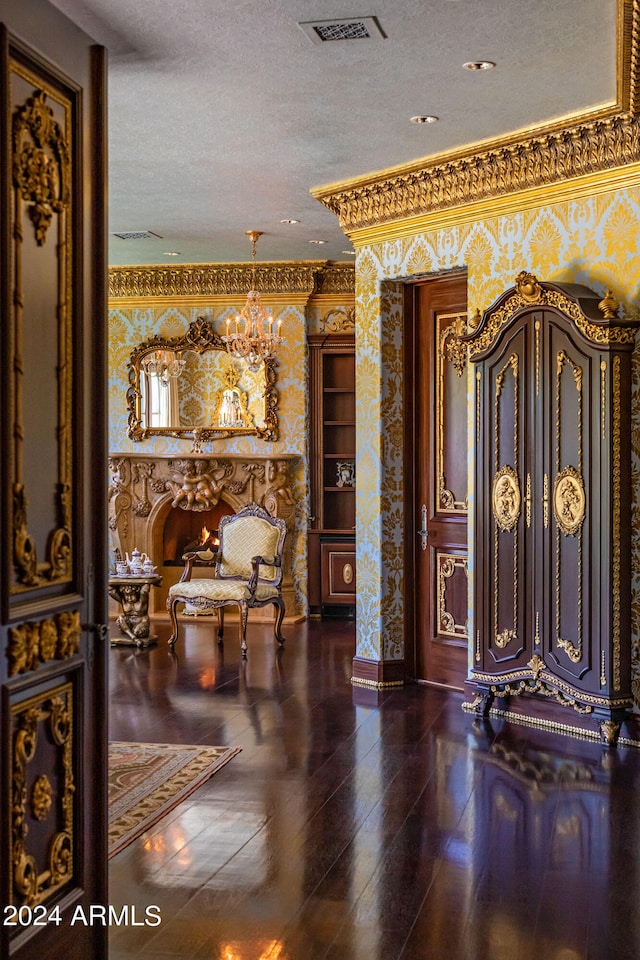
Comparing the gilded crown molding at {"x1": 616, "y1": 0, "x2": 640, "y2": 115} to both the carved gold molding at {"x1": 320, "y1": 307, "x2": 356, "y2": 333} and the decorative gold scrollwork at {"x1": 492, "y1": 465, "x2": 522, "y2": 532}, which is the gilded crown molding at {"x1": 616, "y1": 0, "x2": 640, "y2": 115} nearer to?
the decorative gold scrollwork at {"x1": 492, "y1": 465, "x2": 522, "y2": 532}

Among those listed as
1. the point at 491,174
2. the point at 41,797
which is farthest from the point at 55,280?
the point at 491,174

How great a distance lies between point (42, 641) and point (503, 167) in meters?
4.26

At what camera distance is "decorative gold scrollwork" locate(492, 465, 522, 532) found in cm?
580

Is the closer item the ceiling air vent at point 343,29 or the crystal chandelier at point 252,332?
the ceiling air vent at point 343,29

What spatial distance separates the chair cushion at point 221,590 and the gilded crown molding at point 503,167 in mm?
2933

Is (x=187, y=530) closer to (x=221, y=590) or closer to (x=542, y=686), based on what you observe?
(x=221, y=590)

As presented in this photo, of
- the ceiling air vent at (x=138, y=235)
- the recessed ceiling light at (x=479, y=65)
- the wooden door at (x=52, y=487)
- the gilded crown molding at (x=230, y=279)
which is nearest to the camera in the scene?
the wooden door at (x=52, y=487)

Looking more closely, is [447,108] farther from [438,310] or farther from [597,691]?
[597,691]

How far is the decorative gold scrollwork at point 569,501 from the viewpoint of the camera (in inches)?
215

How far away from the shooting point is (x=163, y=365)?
1019cm

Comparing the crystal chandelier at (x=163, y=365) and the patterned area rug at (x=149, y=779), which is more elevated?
the crystal chandelier at (x=163, y=365)

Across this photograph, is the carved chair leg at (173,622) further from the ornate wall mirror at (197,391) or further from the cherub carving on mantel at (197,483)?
the ornate wall mirror at (197,391)

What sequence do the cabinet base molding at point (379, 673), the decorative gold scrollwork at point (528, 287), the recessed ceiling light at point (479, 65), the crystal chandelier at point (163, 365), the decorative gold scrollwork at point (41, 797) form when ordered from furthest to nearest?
the crystal chandelier at point (163, 365)
the cabinet base molding at point (379, 673)
the decorative gold scrollwork at point (528, 287)
the recessed ceiling light at point (479, 65)
the decorative gold scrollwork at point (41, 797)

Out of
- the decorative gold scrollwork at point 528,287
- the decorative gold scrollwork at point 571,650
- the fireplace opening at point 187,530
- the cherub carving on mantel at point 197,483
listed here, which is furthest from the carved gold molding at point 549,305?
the fireplace opening at point 187,530
